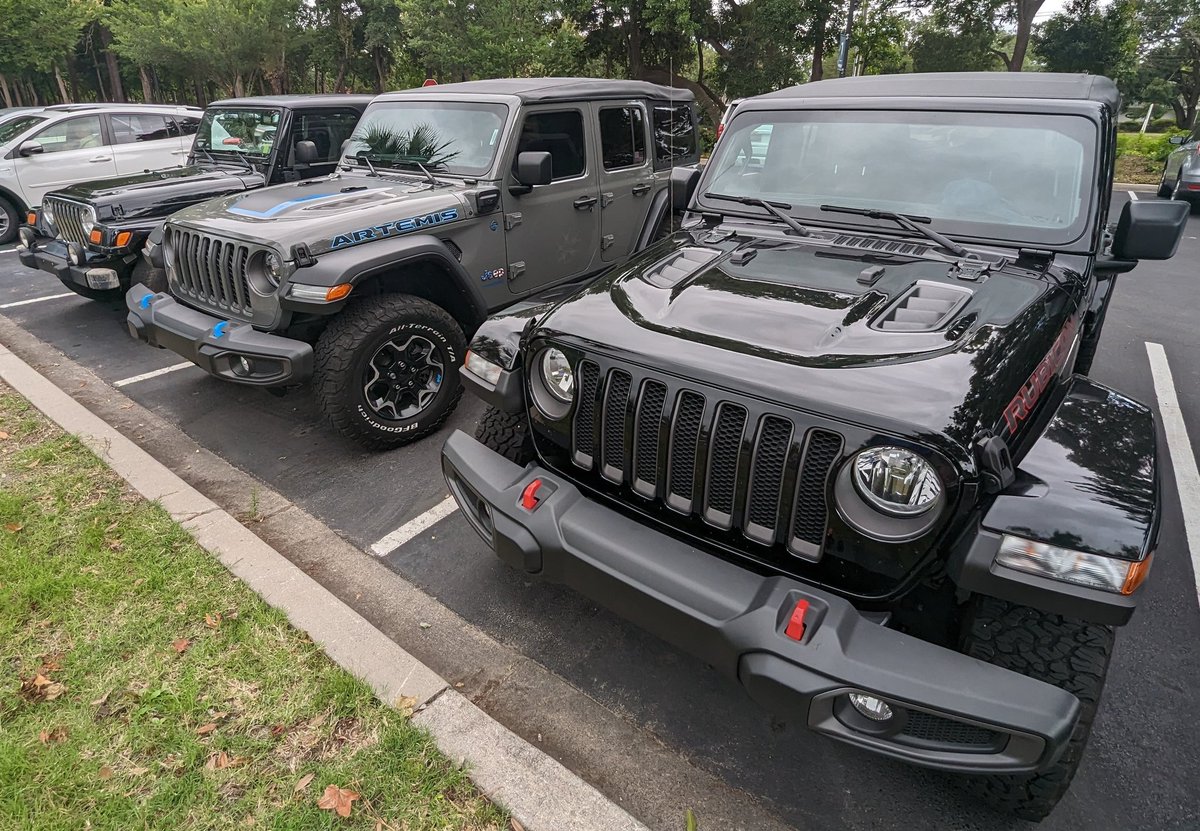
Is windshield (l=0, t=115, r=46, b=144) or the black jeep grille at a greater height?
windshield (l=0, t=115, r=46, b=144)

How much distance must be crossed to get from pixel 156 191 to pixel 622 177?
3950 mm

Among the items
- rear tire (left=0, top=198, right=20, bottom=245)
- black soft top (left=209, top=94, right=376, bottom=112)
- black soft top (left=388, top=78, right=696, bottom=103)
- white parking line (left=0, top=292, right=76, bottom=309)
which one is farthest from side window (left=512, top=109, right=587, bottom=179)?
rear tire (left=0, top=198, right=20, bottom=245)

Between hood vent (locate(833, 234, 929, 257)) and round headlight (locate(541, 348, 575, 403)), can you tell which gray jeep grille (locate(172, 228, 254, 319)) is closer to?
round headlight (locate(541, 348, 575, 403))

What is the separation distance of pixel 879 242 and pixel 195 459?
3.98 meters

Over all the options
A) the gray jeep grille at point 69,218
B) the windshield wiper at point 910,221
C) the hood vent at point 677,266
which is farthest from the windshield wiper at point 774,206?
the gray jeep grille at point 69,218

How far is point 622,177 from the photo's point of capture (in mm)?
5336

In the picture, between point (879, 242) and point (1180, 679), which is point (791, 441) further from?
point (1180, 679)

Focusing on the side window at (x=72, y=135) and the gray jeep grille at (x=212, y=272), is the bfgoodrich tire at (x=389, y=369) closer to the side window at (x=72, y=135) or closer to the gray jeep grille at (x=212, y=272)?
the gray jeep grille at (x=212, y=272)

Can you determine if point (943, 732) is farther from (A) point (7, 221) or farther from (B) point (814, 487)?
(A) point (7, 221)

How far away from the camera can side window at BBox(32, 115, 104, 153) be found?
9.06 m

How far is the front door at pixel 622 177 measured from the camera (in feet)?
16.9

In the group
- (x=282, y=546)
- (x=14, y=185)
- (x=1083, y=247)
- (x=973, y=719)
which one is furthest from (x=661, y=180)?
(x=14, y=185)

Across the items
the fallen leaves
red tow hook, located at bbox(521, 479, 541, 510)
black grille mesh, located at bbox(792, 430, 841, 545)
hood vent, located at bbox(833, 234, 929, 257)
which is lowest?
the fallen leaves

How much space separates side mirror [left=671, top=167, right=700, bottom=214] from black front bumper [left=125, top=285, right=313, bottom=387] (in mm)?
2088
